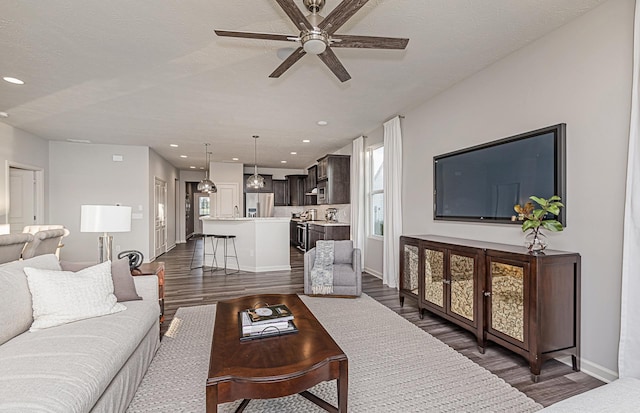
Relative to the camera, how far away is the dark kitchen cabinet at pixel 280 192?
10.5m

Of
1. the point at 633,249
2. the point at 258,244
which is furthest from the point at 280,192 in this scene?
the point at 633,249

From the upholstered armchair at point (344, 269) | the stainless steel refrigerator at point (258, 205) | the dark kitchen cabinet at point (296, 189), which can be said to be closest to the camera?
the upholstered armchair at point (344, 269)

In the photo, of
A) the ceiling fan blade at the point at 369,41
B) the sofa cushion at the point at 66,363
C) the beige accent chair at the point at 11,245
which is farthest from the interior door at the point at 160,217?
the ceiling fan blade at the point at 369,41

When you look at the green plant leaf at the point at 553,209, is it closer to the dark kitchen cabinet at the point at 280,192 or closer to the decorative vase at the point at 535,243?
the decorative vase at the point at 535,243

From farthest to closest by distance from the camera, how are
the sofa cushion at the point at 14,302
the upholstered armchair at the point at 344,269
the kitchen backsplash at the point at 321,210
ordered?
the kitchen backsplash at the point at 321,210, the upholstered armchair at the point at 344,269, the sofa cushion at the point at 14,302

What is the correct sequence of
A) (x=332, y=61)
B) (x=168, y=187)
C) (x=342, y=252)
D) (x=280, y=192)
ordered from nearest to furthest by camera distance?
(x=332, y=61) → (x=342, y=252) → (x=168, y=187) → (x=280, y=192)

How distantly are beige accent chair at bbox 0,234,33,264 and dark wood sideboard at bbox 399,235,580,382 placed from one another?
4281 mm

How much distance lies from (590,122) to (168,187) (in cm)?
1012

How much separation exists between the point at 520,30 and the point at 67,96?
5195mm

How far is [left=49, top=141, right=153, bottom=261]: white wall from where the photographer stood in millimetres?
6695

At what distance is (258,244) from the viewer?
627cm

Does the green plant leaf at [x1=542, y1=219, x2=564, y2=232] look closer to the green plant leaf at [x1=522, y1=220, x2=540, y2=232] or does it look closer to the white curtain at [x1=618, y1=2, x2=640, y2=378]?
the green plant leaf at [x1=522, y1=220, x2=540, y2=232]

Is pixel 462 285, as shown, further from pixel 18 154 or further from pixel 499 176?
pixel 18 154

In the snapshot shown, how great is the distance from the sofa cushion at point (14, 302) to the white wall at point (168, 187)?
569 centimetres
